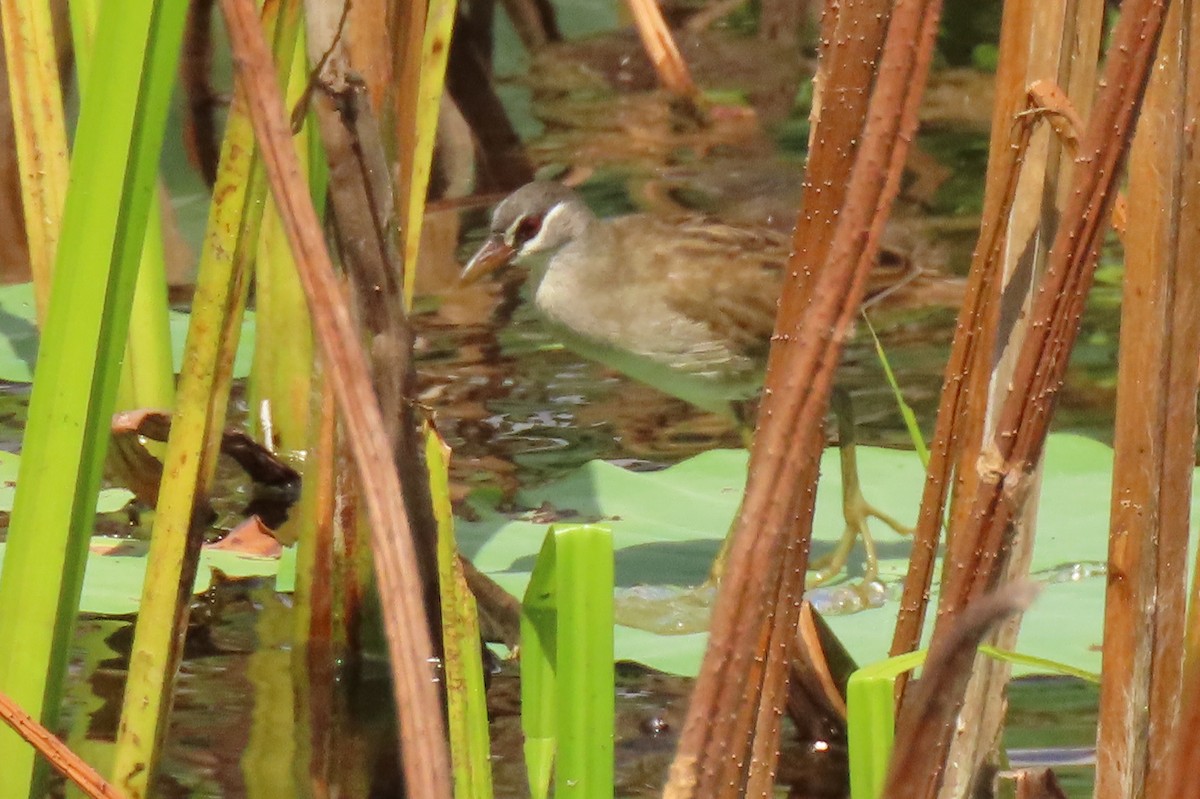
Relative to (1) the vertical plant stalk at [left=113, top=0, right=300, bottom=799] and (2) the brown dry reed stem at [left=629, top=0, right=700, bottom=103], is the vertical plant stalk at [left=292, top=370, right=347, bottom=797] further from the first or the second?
(2) the brown dry reed stem at [left=629, top=0, right=700, bottom=103]

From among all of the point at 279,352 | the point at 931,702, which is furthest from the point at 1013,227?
the point at 279,352

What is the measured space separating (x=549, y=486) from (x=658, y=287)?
Answer: 2.62 ft

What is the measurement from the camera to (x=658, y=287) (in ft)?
11.5

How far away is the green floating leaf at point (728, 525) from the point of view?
6.98 ft

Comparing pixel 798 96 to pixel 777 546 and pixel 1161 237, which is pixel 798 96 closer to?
pixel 1161 237

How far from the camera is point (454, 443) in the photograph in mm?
3320

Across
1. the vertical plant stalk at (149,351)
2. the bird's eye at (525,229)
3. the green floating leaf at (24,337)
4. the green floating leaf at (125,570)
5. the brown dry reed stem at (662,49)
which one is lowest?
the green floating leaf at (125,570)

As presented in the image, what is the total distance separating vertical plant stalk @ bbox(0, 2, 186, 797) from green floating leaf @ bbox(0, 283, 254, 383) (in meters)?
1.95

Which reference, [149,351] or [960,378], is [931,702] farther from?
[149,351]

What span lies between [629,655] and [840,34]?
1.24 meters

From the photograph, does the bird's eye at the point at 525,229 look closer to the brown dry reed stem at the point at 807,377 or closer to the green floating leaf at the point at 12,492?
the green floating leaf at the point at 12,492

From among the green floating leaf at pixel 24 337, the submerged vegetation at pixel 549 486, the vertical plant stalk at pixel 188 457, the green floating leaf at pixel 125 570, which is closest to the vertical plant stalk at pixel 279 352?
the submerged vegetation at pixel 549 486

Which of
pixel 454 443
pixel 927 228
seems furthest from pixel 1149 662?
pixel 927 228

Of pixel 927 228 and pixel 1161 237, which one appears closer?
pixel 1161 237
